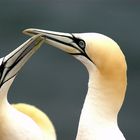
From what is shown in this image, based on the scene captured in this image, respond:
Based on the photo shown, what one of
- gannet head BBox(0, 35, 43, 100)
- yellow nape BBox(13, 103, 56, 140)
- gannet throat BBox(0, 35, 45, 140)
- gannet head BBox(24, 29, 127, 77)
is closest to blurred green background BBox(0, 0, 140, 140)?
yellow nape BBox(13, 103, 56, 140)

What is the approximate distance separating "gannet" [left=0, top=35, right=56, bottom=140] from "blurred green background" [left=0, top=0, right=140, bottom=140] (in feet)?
6.04

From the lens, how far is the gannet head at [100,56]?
12.4 ft

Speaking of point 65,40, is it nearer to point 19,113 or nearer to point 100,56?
point 100,56

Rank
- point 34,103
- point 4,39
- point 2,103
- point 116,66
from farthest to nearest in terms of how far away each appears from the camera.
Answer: point 4,39
point 34,103
point 2,103
point 116,66

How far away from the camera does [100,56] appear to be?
3.81m

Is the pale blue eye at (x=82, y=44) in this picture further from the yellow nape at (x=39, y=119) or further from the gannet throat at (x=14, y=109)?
the yellow nape at (x=39, y=119)

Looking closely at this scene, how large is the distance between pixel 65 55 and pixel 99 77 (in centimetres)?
282

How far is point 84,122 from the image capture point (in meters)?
3.92

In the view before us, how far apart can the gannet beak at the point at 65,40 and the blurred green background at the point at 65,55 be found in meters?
2.31

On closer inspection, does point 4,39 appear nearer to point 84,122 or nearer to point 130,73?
point 130,73

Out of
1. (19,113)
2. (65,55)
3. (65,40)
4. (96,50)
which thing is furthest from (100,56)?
(65,55)

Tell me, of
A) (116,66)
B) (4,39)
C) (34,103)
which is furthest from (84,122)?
(4,39)

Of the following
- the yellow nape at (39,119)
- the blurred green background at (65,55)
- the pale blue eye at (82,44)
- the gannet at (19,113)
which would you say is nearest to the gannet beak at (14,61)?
the gannet at (19,113)

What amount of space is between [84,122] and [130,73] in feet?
8.83
